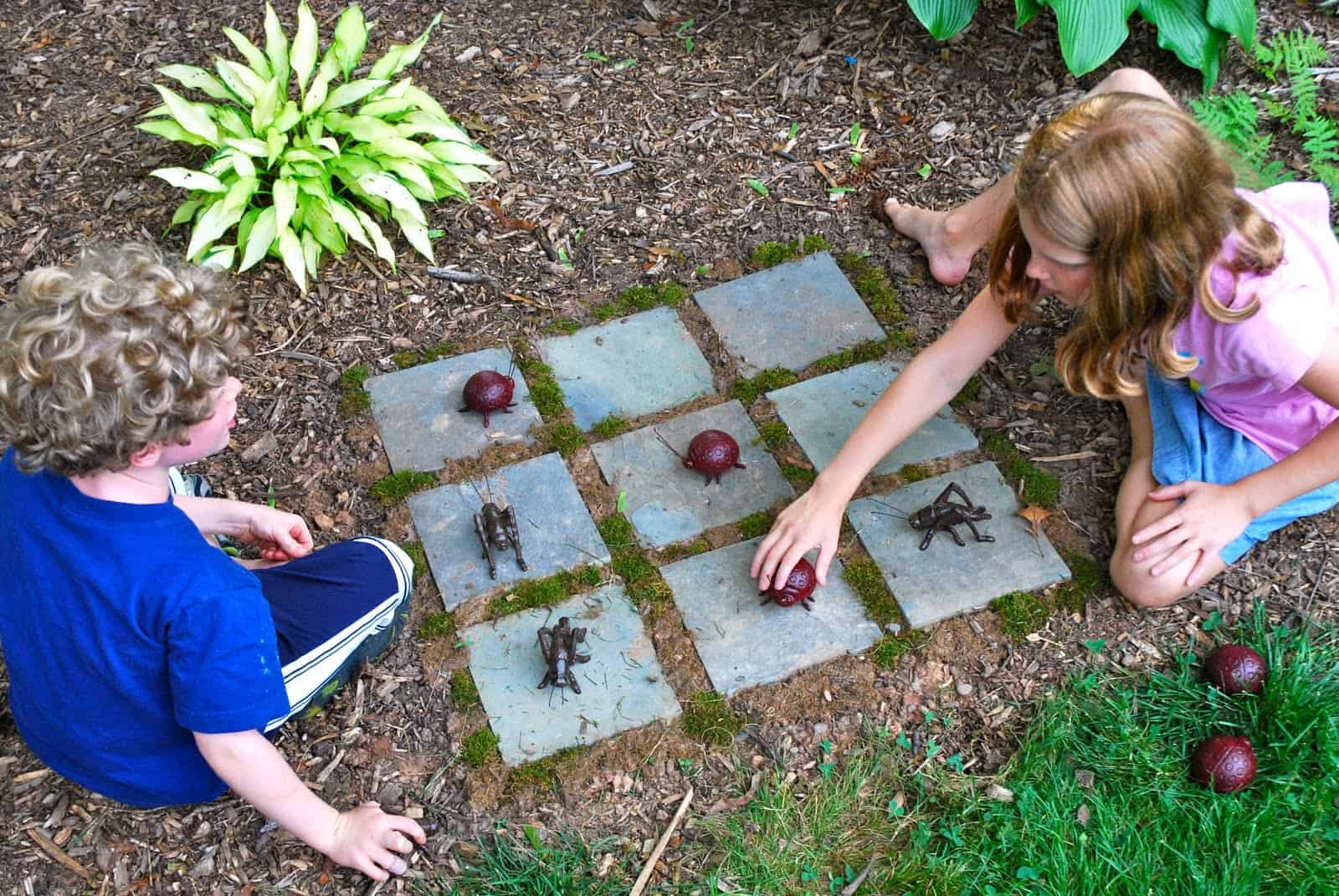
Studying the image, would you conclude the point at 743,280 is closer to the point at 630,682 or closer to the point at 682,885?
the point at 630,682

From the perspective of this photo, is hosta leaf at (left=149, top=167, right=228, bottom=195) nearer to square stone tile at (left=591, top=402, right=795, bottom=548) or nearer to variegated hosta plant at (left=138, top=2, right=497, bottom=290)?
variegated hosta plant at (left=138, top=2, right=497, bottom=290)

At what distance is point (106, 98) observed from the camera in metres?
4.98

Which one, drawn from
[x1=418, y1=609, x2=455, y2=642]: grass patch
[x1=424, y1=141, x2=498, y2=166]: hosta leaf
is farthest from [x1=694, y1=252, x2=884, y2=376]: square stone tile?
[x1=418, y1=609, x2=455, y2=642]: grass patch

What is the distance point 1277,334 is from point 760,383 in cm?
168

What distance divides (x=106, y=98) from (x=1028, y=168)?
164 inches

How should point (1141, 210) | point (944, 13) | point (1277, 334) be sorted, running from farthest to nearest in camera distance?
point (944, 13), point (1277, 334), point (1141, 210)

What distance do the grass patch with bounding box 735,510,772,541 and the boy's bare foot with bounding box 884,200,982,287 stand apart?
1301 millimetres

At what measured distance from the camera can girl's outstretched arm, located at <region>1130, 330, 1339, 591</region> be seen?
3.20 meters

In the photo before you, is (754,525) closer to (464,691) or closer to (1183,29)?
(464,691)

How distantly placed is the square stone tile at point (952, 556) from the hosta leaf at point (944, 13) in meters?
2.11

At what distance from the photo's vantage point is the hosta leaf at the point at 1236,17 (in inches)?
178

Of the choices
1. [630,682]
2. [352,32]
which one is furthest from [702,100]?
[630,682]

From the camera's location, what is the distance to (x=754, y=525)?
Result: 362cm

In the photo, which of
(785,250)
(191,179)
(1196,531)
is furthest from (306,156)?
(1196,531)
